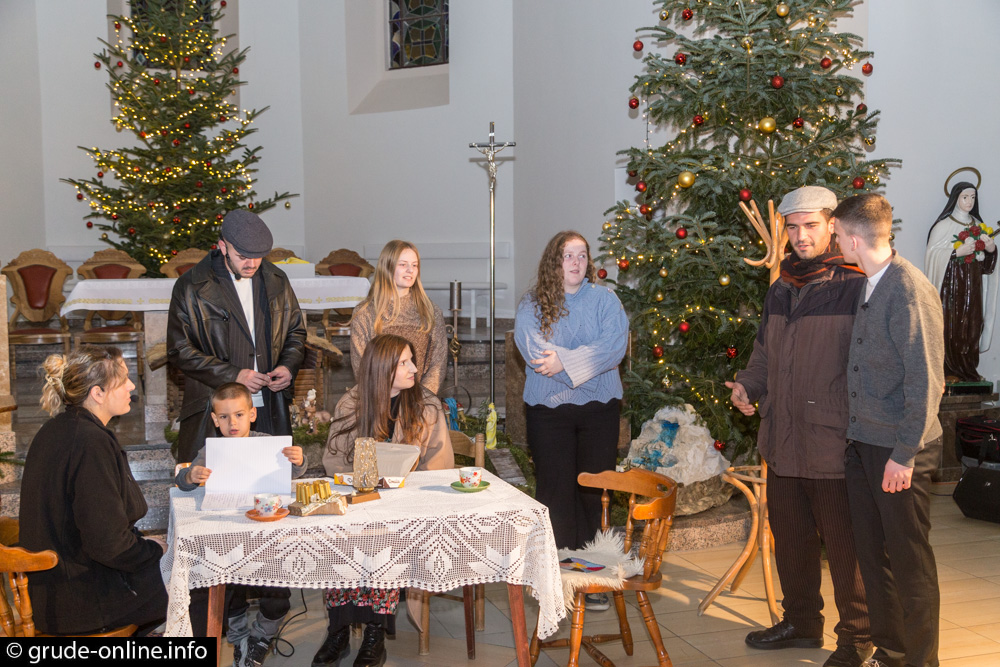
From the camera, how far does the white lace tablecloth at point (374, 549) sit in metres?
2.61

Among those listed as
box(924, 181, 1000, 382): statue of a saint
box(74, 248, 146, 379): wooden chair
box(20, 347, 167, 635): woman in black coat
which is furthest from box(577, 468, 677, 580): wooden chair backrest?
box(74, 248, 146, 379): wooden chair

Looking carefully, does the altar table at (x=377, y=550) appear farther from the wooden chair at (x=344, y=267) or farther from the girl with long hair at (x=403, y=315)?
the wooden chair at (x=344, y=267)

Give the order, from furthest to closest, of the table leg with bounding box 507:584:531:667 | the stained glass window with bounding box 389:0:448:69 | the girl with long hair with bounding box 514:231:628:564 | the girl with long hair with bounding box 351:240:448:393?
the stained glass window with bounding box 389:0:448:69, the girl with long hair with bounding box 351:240:448:393, the girl with long hair with bounding box 514:231:628:564, the table leg with bounding box 507:584:531:667

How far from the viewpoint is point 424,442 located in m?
3.61

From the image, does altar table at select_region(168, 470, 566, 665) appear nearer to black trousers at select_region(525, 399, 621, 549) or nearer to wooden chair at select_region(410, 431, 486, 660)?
wooden chair at select_region(410, 431, 486, 660)

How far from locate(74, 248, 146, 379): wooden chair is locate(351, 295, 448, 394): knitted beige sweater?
4.24 m

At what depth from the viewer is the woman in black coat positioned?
9.00ft

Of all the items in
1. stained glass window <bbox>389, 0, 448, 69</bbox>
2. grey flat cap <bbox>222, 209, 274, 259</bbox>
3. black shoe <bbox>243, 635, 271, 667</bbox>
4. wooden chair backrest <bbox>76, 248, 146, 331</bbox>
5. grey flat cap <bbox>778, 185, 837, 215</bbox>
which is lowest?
black shoe <bbox>243, 635, 271, 667</bbox>

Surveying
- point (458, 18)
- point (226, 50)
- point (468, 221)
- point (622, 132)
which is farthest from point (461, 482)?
point (226, 50)

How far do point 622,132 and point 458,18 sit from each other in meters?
3.61

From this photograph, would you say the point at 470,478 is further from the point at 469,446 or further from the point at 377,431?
the point at 469,446

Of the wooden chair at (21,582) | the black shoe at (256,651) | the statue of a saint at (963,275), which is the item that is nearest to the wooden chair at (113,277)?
the black shoe at (256,651)

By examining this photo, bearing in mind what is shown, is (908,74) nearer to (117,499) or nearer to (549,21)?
(549,21)

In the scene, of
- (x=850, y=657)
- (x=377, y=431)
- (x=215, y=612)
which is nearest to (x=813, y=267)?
(x=850, y=657)
